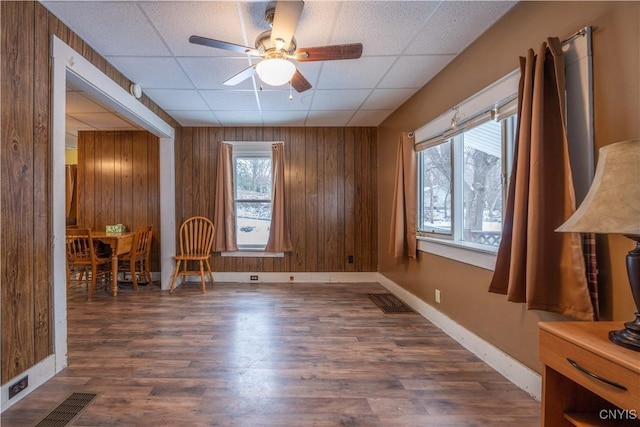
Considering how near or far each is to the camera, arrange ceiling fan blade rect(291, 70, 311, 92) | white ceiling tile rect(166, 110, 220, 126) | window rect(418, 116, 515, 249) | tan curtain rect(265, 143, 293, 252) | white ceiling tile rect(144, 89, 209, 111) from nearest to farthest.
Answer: window rect(418, 116, 515, 249)
ceiling fan blade rect(291, 70, 311, 92)
white ceiling tile rect(144, 89, 209, 111)
white ceiling tile rect(166, 110, 220, 126)
tan curtain rect(265, 143, 293, 252)

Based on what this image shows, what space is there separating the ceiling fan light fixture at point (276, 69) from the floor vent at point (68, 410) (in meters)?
2.12

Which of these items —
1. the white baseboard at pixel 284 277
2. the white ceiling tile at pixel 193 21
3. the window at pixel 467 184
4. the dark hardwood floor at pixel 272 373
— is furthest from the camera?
the white baseboard at pixel 284 277

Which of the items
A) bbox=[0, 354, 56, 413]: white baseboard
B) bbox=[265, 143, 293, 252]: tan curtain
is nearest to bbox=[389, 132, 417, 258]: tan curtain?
bbox=[265, 143, 293, 252]: tan curtain

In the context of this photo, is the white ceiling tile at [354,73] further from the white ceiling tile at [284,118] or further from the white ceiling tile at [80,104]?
the white ceiling tile at [80,104]

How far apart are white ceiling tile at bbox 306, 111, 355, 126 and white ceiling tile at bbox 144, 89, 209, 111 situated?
4.38 feet

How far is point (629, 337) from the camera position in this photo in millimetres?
905

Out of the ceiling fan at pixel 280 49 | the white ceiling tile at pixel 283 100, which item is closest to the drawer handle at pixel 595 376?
the ceiling fan at pixel 280 49

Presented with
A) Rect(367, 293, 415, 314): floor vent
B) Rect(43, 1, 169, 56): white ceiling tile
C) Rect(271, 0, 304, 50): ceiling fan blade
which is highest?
Rect(43, 1, 169, 56): white ceiling tile

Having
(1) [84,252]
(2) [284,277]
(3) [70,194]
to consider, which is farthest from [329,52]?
(3) [70,194]

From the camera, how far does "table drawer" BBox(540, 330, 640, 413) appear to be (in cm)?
82

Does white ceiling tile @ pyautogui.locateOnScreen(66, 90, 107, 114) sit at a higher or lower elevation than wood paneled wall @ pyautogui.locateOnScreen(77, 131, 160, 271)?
higher

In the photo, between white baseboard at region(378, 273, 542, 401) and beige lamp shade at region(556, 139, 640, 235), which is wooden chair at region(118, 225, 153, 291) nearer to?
white baseboard at region(378, 273, 542, 401)

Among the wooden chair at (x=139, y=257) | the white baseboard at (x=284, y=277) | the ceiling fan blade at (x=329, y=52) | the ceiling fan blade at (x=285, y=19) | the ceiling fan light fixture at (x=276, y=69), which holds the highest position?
the ceiling fan blade at (x=285, y=19)

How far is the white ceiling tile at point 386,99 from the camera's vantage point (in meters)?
3.06
